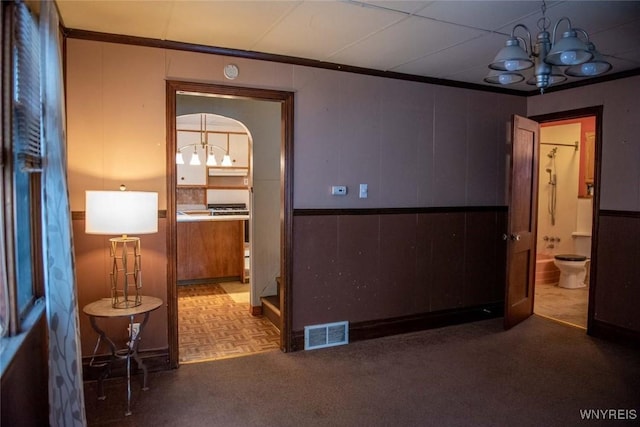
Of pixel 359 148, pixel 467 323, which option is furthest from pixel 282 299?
pixel 467 323

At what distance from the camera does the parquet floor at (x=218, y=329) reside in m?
3.69

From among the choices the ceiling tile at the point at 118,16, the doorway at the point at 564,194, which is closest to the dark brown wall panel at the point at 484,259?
the doorway at the point at 564,194

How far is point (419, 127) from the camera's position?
4.14 meters

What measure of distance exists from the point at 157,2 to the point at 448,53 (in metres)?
2.07

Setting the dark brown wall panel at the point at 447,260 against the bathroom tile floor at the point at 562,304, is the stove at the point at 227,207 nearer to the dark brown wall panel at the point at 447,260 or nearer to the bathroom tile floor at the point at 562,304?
the dark brown wall panel at the point at 447,260

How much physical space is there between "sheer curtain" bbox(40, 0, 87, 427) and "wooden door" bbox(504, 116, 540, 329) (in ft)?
11.5

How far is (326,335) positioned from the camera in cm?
379

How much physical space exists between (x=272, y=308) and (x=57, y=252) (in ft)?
8.71

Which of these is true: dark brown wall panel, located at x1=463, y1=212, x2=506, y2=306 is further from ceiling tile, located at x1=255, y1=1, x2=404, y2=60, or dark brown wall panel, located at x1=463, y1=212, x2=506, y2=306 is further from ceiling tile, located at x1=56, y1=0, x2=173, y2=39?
ceiling tile, located at x1=56, y1=0, x2=173, y2=39

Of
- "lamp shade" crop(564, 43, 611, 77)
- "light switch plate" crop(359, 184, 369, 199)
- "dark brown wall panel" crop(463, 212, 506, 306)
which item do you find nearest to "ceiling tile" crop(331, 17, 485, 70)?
"lamp shade" crop(564, 43, 611, 77)

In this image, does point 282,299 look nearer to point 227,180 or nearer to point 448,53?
point 448,53

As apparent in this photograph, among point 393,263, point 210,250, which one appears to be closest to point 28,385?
point 393,263

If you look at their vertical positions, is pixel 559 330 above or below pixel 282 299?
below

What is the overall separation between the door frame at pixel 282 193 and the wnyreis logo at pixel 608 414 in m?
2.04
